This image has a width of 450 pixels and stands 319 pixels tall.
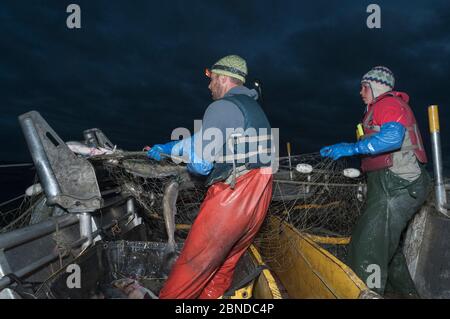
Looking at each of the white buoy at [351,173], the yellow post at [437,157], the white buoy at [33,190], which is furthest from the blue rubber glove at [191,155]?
the yellow post at [437,157]

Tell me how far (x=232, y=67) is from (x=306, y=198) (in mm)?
2677

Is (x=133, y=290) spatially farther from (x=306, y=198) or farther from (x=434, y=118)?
(x=434, y=118)

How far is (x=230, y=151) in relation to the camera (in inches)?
117

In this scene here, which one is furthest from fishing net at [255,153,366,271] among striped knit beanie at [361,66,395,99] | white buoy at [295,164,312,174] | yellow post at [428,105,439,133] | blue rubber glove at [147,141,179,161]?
blue rubber glove at [147,141,179,161]

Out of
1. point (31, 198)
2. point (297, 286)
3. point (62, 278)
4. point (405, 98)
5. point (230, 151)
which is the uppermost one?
point (405, 98)

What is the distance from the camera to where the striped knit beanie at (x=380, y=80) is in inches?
155

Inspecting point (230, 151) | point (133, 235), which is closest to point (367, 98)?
point (230, 151)

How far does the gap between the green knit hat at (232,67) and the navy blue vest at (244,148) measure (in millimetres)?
409

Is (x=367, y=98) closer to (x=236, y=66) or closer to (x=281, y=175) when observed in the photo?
(x=281, y=175)

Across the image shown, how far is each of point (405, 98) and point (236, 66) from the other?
7.55 feet

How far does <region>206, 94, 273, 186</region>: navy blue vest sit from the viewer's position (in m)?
2.96

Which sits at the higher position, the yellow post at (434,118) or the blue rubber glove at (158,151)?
the yellow post at (434,118)

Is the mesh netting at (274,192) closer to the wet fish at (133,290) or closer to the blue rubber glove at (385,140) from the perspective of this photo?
the blue rubber glove at (385,140)
